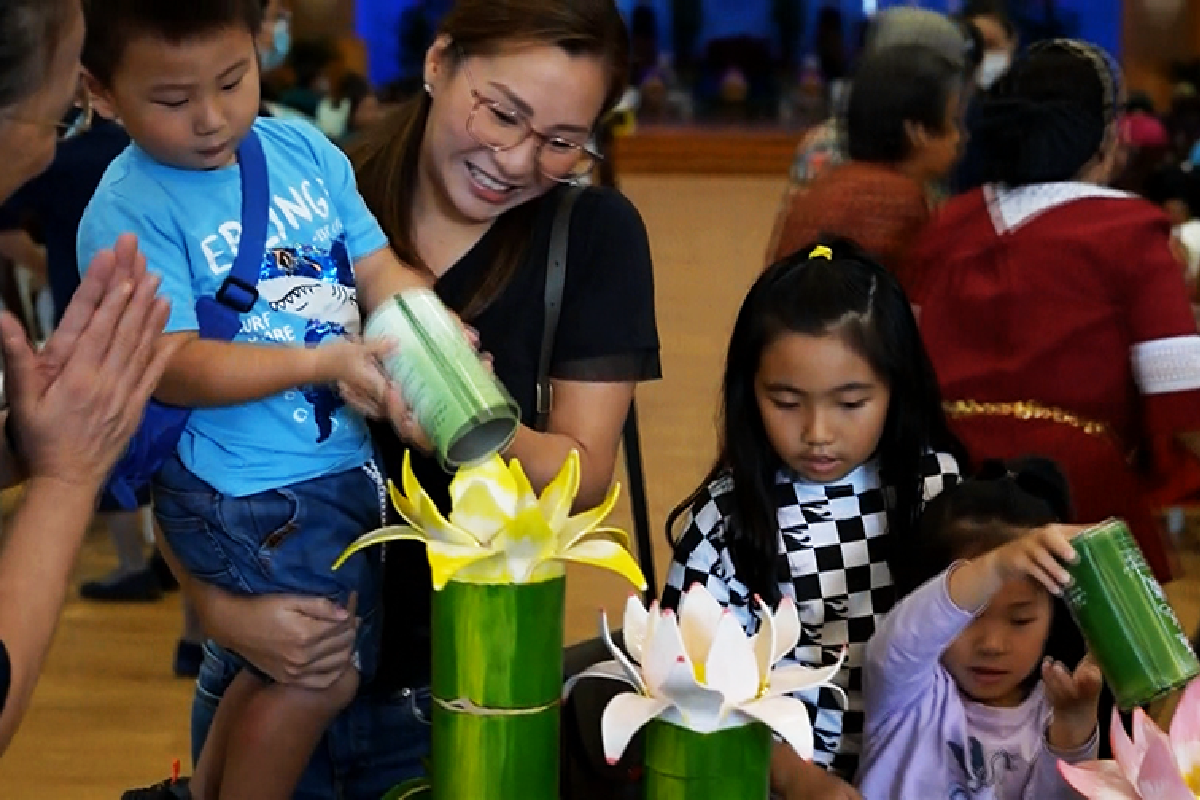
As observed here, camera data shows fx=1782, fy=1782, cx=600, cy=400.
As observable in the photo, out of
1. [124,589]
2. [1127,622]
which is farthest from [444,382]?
[124,589]

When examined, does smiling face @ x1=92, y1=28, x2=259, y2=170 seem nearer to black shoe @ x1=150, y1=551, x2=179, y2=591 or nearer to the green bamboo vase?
the green bamboo vase

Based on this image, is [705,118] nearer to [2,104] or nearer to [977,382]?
[977,382]

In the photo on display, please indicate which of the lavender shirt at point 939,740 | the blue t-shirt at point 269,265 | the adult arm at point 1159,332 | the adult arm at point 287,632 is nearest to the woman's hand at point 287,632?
the adult arm at point 287,632

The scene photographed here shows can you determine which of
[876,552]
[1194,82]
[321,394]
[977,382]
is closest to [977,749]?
[876,552]

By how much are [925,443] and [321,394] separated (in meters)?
0.70

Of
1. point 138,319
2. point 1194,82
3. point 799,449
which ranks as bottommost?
point 1194,82

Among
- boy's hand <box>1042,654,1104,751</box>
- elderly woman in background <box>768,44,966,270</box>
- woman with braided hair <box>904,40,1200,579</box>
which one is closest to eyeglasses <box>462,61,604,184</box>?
boy's hand <box>1042,654,1104,751</box>

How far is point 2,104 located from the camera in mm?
1334

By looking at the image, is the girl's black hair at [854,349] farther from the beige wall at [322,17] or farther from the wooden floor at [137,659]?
the beige wall at [322,17]

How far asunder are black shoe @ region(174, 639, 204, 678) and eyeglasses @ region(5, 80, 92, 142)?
261 centimetres

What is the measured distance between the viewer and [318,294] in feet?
5.81

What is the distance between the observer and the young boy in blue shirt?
5.47 feet

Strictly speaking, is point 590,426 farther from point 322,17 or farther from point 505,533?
point 322,17

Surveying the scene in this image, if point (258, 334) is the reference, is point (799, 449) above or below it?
below
